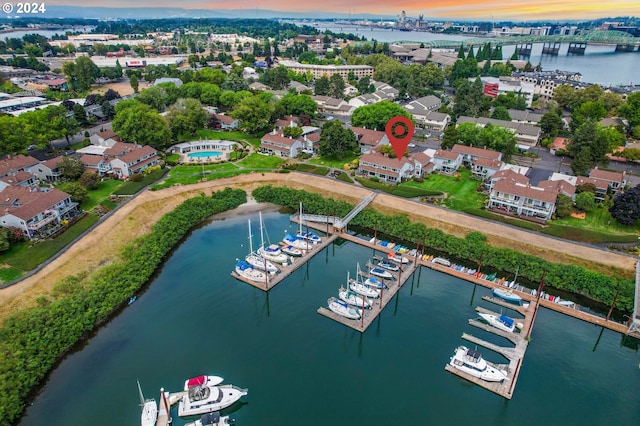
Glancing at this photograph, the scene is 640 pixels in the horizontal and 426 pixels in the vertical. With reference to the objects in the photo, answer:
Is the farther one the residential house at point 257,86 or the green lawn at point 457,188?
the residential house at point 257,86

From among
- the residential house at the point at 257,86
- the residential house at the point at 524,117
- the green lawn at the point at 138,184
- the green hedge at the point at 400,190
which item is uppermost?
the residential house at the point at 257,86

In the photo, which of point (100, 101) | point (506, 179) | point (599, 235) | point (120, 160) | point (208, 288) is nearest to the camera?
point (208, 288)

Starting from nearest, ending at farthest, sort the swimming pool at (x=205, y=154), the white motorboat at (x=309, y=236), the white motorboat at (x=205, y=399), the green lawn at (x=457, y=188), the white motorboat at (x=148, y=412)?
1. the white motorboat at (x=148, y=412)
2. the white motorboat at (x=205, y=399)
3. the white motorboat at (x=309, y=236)
4. the green lawn at (x=457, y=188)
5. the swimming pool at (x=205, y=154)

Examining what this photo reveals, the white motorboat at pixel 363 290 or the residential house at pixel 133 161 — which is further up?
the residential house at pixel 133 161

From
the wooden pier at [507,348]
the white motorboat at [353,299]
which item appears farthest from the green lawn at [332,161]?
the wooden pier at [507,348]

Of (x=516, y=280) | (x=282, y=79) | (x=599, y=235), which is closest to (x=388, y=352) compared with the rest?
(x=516, y=280)

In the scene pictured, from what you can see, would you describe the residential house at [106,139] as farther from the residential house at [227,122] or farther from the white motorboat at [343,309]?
the white motorboat at [343,309]

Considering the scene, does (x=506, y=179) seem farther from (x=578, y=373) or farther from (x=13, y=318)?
(x=13, y=318)
